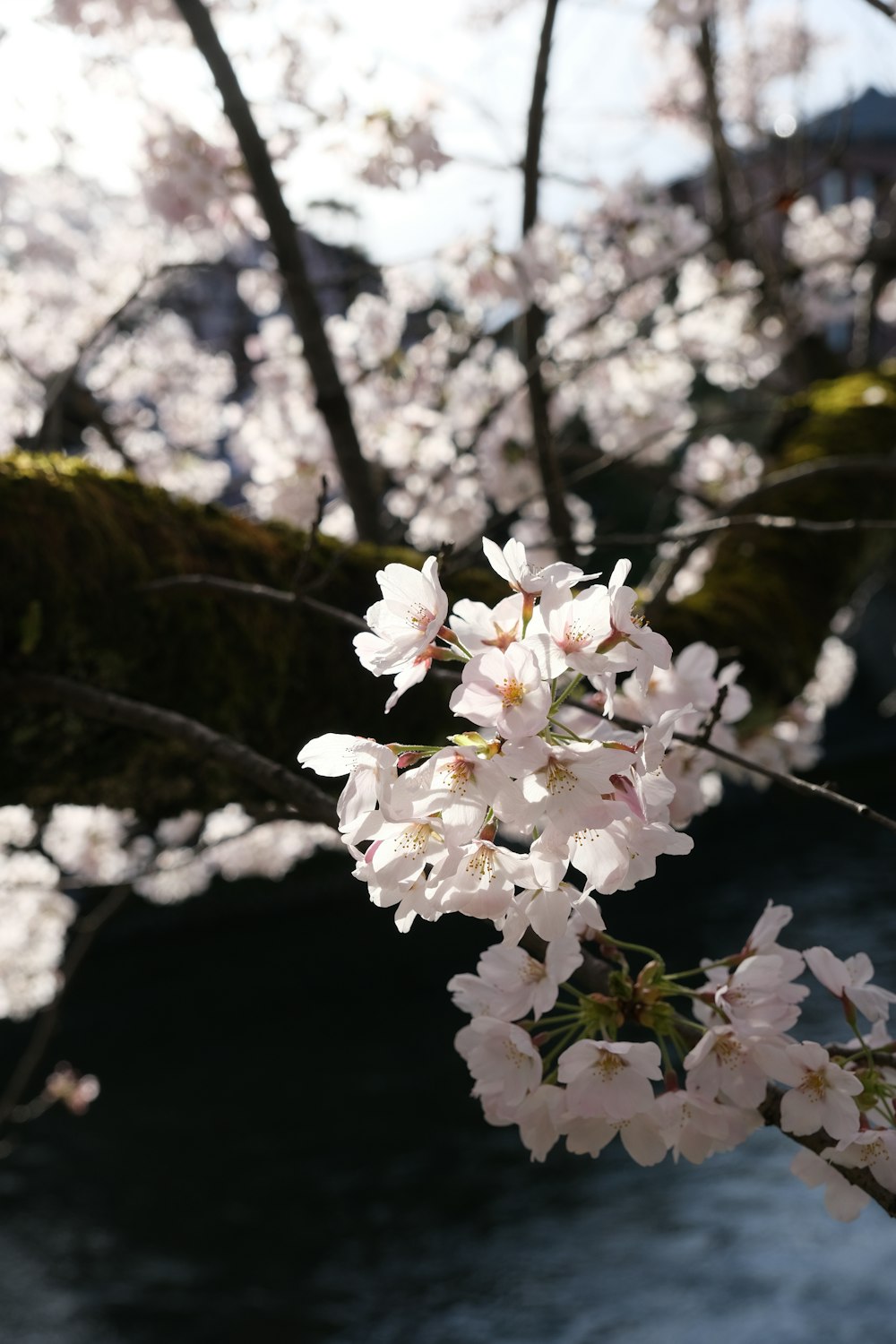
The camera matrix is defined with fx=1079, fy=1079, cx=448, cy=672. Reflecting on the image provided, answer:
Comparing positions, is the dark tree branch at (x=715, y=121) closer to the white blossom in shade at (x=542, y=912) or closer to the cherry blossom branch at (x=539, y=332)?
the cherry blossom branch at (x=539, y=332)

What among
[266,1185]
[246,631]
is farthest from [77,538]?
[266,1185]

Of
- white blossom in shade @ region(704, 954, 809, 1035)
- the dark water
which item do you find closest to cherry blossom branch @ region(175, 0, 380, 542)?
white blossom in shade @ region(704, 954, 809, 1035)

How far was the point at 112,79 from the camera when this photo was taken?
271cm

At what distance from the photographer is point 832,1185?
2.64 ft

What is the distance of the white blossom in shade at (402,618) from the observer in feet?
2.09

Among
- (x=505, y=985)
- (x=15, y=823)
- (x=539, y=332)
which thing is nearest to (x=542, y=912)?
(x=505, y=985)

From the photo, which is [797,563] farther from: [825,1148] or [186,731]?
[825,1148]

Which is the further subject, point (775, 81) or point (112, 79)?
point (775, 81)

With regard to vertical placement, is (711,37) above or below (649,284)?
above

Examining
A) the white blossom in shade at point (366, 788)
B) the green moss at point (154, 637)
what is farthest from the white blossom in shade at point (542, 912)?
the green moss at point (154, 637)

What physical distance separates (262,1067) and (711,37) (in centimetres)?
698

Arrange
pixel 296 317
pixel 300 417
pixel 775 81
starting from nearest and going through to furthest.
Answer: pixel 296 317, pixel 300 417, pixel 775 81

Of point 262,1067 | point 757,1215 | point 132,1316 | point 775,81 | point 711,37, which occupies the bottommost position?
point 132,1316

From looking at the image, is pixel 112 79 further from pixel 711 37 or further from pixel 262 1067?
pixel 262 1067
